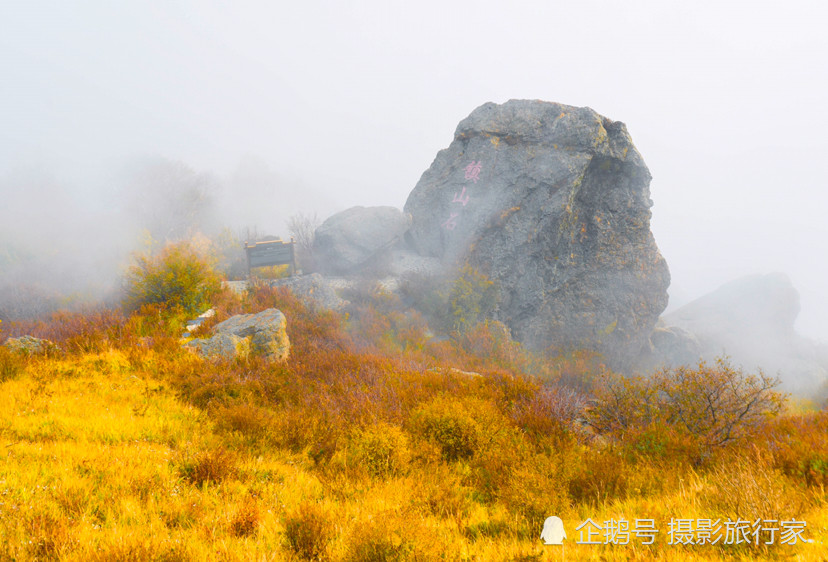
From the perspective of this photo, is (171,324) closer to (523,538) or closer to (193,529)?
(193,529)

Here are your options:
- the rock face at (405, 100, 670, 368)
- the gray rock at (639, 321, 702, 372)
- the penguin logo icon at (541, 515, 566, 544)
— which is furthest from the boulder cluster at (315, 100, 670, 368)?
the penguin logo icon at (541, 515, 566, 544)

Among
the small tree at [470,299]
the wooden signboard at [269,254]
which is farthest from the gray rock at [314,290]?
the small tree at [470,299]

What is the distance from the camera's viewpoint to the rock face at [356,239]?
18.5 m

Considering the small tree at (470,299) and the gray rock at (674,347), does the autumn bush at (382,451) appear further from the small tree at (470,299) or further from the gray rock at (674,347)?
the gray rock at (674,347)

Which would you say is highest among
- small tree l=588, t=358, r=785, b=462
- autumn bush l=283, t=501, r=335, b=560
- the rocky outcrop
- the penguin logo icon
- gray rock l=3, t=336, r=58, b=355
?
gray rock l=3, t=336, r=58, b=355

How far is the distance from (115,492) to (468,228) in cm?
1549

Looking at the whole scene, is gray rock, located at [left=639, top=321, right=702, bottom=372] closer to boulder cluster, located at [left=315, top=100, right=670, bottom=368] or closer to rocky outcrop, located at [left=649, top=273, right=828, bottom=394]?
rocky outcrop, located at [left=649, top=273, right=828, bottom=394]

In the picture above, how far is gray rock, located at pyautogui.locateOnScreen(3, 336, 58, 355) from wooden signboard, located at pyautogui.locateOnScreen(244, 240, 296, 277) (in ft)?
30.9

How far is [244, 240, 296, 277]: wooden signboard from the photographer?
54.4ft

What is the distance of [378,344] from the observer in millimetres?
12023

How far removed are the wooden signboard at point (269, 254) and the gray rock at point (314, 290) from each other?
5.50 feet

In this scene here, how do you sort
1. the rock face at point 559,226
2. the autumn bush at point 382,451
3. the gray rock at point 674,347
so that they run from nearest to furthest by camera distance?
the autumn bush at point 382,451 → the rock face at point 559,226 → the gray rock at point 674,347

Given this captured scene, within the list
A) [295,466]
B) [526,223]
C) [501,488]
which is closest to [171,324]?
[295,466]

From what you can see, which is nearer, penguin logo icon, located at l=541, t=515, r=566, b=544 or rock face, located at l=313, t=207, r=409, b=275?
penguin logo icon, located at l=541, t=515, r=566, b=544
